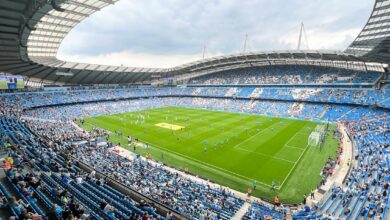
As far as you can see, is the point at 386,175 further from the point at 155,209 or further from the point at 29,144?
the point at 29,144

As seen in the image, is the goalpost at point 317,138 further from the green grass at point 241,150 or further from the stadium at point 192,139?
the green grass at point 241,150

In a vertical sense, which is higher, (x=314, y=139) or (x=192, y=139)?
(x=314, y=139)

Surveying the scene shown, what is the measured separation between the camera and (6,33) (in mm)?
23391

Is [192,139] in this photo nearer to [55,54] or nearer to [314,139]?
[314,139]

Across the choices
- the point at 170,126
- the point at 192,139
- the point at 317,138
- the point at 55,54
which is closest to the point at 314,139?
the point at 317,138

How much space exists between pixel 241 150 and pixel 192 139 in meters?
8.33

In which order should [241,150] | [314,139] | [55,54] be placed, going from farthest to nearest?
[55,54] → [314,139] → [241,150]

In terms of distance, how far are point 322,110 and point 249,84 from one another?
2596 cm

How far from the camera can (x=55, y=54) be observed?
4803cm

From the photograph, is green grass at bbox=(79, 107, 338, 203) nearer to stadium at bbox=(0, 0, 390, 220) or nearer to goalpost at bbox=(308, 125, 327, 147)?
stadium at bbox=(0, 0, 390, 220)

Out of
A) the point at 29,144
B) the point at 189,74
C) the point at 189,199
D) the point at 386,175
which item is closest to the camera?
the point at 189,199

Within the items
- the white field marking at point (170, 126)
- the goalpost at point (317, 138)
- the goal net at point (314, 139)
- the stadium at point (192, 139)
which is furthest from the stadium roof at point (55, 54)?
the white field marking at point (170, 126)

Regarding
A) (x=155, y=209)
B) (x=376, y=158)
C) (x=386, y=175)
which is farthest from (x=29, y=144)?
(x=376, y=158)

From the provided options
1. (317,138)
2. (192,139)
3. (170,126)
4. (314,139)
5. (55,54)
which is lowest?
(192,139)
